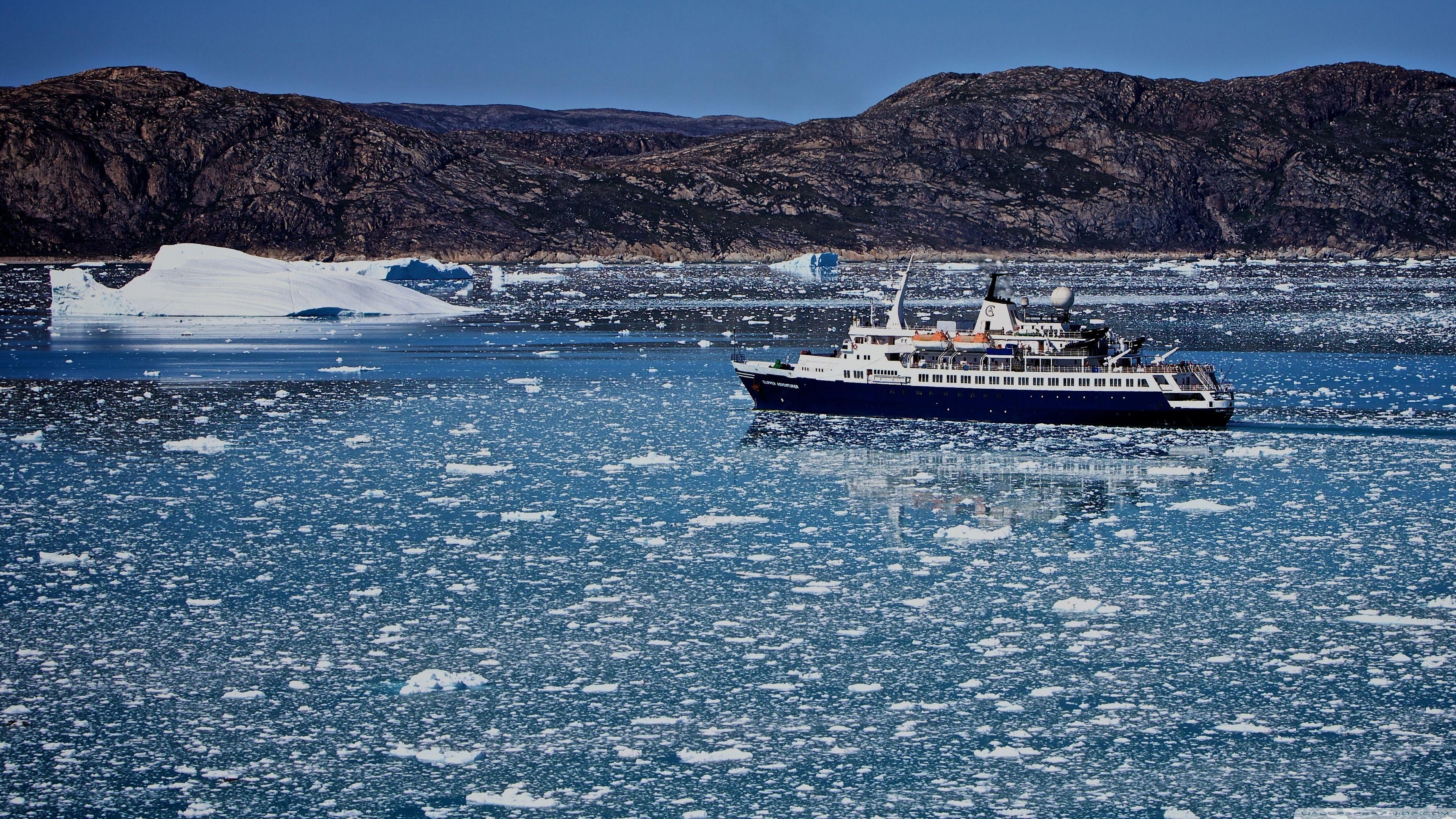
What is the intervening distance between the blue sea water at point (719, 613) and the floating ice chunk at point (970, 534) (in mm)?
103

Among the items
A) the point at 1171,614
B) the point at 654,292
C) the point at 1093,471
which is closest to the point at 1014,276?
the point at 654,292

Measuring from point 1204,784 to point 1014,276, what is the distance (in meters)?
161

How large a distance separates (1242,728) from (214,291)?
3367 inches

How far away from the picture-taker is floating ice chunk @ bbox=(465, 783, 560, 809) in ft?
43.0

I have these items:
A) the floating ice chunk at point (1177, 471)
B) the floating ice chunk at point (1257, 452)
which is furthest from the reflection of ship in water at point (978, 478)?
the floating ice chunk at point (1257, 452)

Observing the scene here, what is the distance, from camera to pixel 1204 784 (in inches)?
533

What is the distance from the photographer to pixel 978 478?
101ft

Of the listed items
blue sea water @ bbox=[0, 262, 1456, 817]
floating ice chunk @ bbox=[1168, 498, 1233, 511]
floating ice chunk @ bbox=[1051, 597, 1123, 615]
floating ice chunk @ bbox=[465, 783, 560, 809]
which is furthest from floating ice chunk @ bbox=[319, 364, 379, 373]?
floating ice chunk @ bbox=[465, 783, 560, 809]

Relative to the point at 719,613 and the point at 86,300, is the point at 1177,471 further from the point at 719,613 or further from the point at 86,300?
the point at 86,300

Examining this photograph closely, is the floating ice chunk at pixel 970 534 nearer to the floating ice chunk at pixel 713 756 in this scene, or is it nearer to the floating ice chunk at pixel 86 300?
the floating ice chunk at pixel 713 756

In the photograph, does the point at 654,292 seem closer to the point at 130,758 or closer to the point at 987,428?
the point at 987,428

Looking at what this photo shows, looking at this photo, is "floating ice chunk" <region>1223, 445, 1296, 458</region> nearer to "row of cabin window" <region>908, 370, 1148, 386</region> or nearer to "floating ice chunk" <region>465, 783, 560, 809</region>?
"row of cabin window" <region>908, 370, 1148, 386</region>

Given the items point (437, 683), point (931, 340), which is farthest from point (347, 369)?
point (437, 683)

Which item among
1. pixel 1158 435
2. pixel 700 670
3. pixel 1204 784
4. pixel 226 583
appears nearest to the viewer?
pixel 1204 784
